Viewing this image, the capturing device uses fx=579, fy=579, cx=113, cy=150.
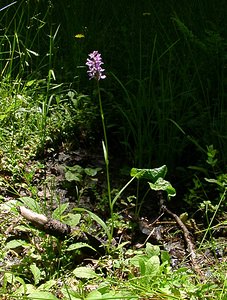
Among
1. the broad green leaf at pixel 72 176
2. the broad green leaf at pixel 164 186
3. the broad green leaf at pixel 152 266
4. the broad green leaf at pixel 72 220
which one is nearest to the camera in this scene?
the broad green leaf at pixel 152 266

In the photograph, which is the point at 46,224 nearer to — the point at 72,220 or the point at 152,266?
the point at 72,220

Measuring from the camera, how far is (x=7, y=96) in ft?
9.20

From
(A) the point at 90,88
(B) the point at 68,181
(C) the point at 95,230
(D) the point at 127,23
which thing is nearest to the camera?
(C) the point at 95,230

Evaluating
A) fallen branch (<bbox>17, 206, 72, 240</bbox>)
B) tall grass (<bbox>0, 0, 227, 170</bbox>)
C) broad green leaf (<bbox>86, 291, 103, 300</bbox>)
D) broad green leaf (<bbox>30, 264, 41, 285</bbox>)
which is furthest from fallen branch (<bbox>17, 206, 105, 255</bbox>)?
tall grass (<bbox>0, 0, 227, 170</bbox>)

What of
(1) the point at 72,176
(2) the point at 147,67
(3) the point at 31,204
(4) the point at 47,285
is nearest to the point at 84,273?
(4) the point at 47,285

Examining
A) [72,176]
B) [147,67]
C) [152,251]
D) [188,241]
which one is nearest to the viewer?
[152,251]

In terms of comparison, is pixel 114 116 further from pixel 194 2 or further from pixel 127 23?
pixel 194 2

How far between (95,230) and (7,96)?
3.10ft

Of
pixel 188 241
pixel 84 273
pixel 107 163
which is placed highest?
pixel 107 163

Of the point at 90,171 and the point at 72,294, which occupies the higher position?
the point at 72,294

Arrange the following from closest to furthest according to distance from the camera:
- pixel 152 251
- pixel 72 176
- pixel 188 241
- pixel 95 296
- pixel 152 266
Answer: pixel 95 296
pixel 152 266
pixel 152 251
pixel 188 241
pixel 72 176

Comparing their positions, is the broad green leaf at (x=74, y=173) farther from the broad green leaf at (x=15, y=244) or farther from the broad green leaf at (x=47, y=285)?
the broad green leaf at (x=47, y=285)

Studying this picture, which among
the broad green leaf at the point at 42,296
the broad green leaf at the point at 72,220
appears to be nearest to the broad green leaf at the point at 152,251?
the broad green leaf at the point at 72,220

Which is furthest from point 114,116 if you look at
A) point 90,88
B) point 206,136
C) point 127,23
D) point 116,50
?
point 127,23
